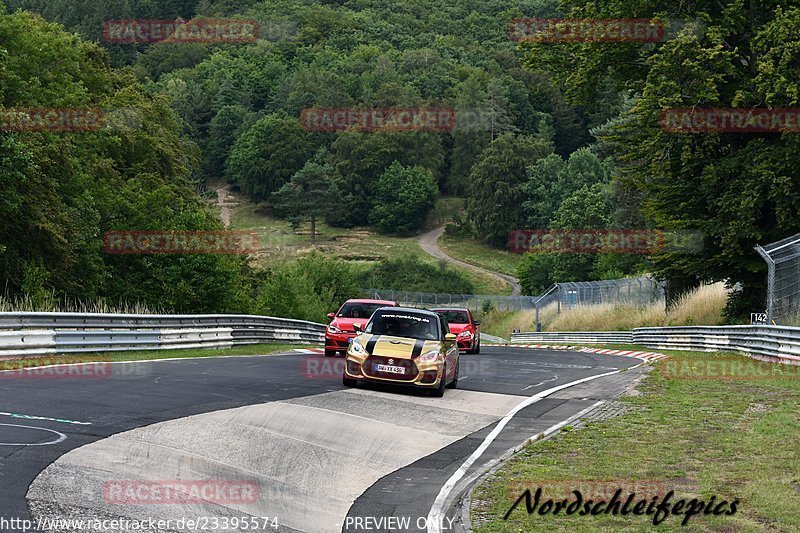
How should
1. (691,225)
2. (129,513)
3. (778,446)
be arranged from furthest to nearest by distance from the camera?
(691,225) → (778,446) → (129,513)

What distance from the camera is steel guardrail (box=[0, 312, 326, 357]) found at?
1938 centimetres

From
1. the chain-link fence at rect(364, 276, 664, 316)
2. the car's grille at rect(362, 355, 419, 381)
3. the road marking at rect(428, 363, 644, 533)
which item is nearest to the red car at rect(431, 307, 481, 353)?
the road marking at rect(428, 363, 644, 533)

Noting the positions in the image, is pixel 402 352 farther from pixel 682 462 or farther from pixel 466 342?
pixel 466 342

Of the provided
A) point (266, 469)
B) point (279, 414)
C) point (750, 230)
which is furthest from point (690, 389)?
point (750, 230)

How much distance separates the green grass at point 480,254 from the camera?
12456 centimetres

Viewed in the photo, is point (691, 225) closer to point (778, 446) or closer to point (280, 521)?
point (778, 446)

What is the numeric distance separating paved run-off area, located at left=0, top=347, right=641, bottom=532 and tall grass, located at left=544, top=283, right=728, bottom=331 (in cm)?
2280

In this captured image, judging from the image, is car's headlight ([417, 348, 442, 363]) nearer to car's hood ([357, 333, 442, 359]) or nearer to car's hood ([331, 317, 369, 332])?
car's hood ([357, 333, 442, 359])

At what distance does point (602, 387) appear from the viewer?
20.2 m

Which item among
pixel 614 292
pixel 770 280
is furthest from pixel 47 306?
pixel 614 292

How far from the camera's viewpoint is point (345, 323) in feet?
86.5

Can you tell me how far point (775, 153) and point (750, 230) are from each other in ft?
8.55

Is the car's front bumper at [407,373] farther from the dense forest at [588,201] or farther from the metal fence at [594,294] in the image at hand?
the metal fence at [594,294]

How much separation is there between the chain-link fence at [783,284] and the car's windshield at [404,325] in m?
14.0
